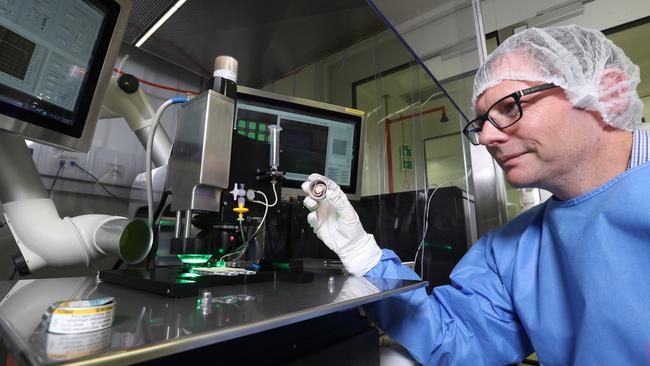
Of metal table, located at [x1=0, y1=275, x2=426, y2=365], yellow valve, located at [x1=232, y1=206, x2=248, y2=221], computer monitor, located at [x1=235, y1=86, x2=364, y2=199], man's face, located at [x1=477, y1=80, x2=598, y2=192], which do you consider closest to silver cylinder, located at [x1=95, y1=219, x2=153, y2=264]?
metal table, located at [x1=0, y1=275, x2=426, y2=365]

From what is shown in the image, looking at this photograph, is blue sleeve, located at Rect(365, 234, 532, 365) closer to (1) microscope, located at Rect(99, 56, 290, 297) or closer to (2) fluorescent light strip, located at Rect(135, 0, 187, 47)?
(1) microscope, located at Rect(99, 56, 290, 297)

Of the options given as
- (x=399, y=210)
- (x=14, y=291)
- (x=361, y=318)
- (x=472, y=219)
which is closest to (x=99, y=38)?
(x=14, y=291)

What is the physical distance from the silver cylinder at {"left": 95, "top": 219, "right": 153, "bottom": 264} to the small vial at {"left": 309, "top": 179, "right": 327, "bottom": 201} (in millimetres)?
398

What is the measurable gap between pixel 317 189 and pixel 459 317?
21.6 inches

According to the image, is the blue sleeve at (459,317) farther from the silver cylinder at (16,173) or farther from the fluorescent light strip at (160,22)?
the fluorescent light strip at (160,22)

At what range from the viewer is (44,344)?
196 millimetres

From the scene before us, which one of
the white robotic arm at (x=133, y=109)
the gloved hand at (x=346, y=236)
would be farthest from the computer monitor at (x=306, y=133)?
the gloved hand at (x=346, y=236)

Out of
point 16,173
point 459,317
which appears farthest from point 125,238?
point 459,317

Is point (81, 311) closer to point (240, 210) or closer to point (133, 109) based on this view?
point (240, 210)

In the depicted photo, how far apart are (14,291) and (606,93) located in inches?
46.2

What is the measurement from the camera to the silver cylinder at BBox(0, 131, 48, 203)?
2.14 feet

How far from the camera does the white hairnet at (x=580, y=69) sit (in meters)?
0.67

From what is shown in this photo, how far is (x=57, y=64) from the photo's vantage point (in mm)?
663

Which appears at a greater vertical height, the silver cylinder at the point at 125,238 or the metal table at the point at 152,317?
the silver cylinder at the point at 125,238
